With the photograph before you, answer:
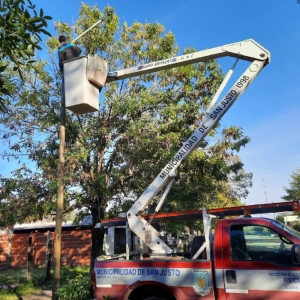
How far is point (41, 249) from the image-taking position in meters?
20.6

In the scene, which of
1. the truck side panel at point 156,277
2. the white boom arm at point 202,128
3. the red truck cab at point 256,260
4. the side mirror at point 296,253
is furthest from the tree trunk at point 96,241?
the side mirror at point 296,253

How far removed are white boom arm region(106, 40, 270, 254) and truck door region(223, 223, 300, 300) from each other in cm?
139

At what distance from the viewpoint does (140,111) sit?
1067cm

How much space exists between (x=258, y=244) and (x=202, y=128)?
2464 millimetres

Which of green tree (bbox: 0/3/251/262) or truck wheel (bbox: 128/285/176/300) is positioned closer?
truck wheel (bbox: 128/285/176/300)

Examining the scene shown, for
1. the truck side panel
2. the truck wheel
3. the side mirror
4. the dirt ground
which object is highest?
the side mirror

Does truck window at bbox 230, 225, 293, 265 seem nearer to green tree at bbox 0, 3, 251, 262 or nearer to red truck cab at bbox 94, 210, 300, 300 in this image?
red truck cab at bbox 94, 210, 300, 300

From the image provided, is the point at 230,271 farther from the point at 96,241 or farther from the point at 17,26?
the point at 96,241

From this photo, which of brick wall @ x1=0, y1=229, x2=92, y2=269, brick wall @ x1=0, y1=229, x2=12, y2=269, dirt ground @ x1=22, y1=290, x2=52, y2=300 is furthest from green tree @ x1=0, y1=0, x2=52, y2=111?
brick wall @ x1=0, y1=229, x2=12, y2=269

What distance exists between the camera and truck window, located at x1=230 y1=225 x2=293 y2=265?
444 centimetres

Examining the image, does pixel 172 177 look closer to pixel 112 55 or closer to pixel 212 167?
pixel 212 167

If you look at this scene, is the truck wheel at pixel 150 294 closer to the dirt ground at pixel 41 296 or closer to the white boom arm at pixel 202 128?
Result: the white boom arm at pixel 202 128

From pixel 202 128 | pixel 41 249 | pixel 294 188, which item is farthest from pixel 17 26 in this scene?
pixel 294 188

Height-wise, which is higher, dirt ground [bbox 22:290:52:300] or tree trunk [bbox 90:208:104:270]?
tree trunk [bbox 90:208:104:270]
